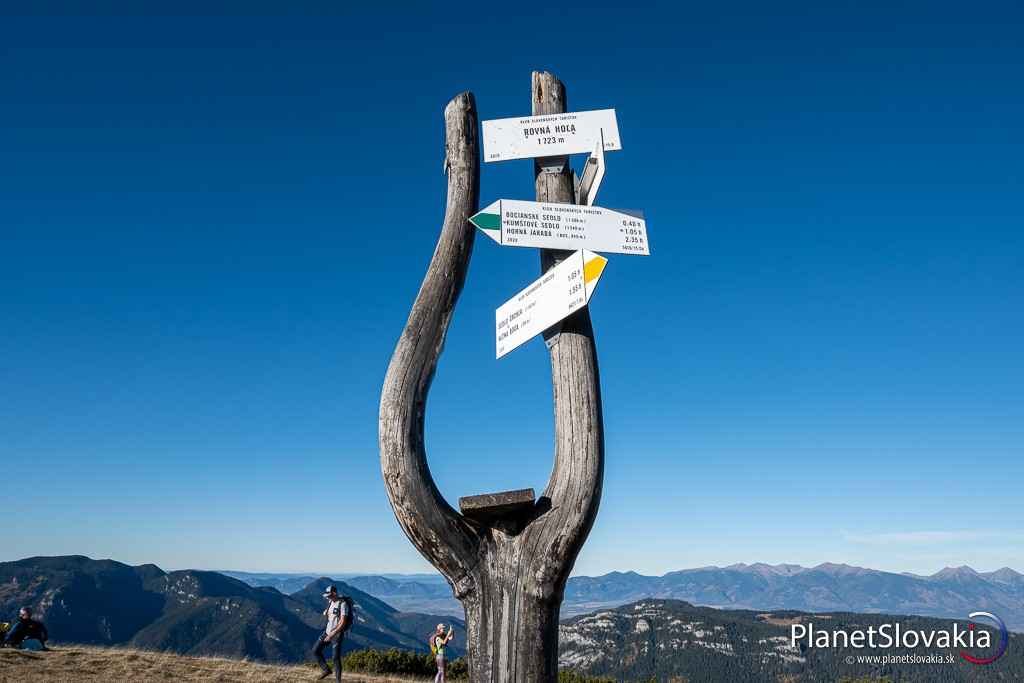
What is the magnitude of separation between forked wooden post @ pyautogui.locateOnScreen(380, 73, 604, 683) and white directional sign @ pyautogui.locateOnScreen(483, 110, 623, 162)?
141cm

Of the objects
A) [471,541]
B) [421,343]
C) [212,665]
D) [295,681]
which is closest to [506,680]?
[471,541]

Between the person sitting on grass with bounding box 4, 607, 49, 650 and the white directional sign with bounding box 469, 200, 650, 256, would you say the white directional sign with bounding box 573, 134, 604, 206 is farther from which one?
the person sitting on grass with bounding box 4, 607, 49, 650

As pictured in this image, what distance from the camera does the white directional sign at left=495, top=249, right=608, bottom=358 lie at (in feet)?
17.8

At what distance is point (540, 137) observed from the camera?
6.02 meters

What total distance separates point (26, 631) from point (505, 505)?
21.6 m

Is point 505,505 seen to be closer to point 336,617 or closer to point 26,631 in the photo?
point 336,617

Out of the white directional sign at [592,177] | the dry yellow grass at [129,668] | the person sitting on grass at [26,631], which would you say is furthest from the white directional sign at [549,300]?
the person sitting on grass at [26,631]

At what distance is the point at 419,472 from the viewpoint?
5.11m

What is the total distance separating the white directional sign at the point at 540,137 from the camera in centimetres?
600

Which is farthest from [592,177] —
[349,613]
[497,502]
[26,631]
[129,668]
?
[26,631]

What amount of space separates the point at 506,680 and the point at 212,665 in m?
18.8

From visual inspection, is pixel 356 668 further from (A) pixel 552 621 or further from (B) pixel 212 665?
(A) pixel 552 621

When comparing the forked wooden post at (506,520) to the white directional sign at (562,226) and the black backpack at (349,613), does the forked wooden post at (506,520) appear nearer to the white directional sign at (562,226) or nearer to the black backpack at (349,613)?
the white directional sign at (562,226)

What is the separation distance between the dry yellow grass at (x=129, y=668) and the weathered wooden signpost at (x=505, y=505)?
16105mm
